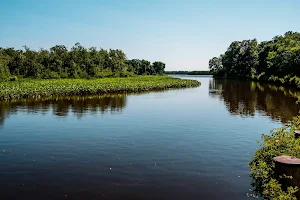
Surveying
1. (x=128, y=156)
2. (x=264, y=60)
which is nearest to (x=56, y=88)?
(x=128, y=156)

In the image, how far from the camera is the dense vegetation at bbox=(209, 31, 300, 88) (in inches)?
2386

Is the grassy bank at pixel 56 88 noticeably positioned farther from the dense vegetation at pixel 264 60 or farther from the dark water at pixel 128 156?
the dense vegetation at pixel 264 60

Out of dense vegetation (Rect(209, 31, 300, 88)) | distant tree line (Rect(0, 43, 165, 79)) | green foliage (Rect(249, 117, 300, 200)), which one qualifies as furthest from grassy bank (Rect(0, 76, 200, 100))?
green foliage (Rect(249, 117, 300, 200))

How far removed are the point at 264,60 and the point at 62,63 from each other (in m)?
55.8

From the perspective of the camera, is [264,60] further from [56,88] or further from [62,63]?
[56,88]

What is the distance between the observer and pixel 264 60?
8762 centimetres

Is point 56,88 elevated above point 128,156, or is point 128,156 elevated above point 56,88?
point 56,88

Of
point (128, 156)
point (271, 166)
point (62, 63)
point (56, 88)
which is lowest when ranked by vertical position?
point (128, 156)

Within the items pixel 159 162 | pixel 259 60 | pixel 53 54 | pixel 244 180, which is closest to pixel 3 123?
pixel 159 162

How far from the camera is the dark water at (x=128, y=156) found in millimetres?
8469

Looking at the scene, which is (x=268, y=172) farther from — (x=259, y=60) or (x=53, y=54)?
(x=259, y=60)

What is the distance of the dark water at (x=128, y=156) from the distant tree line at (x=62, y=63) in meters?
36.3

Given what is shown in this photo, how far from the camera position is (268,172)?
26.0 ft

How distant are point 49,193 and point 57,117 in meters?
13.1
